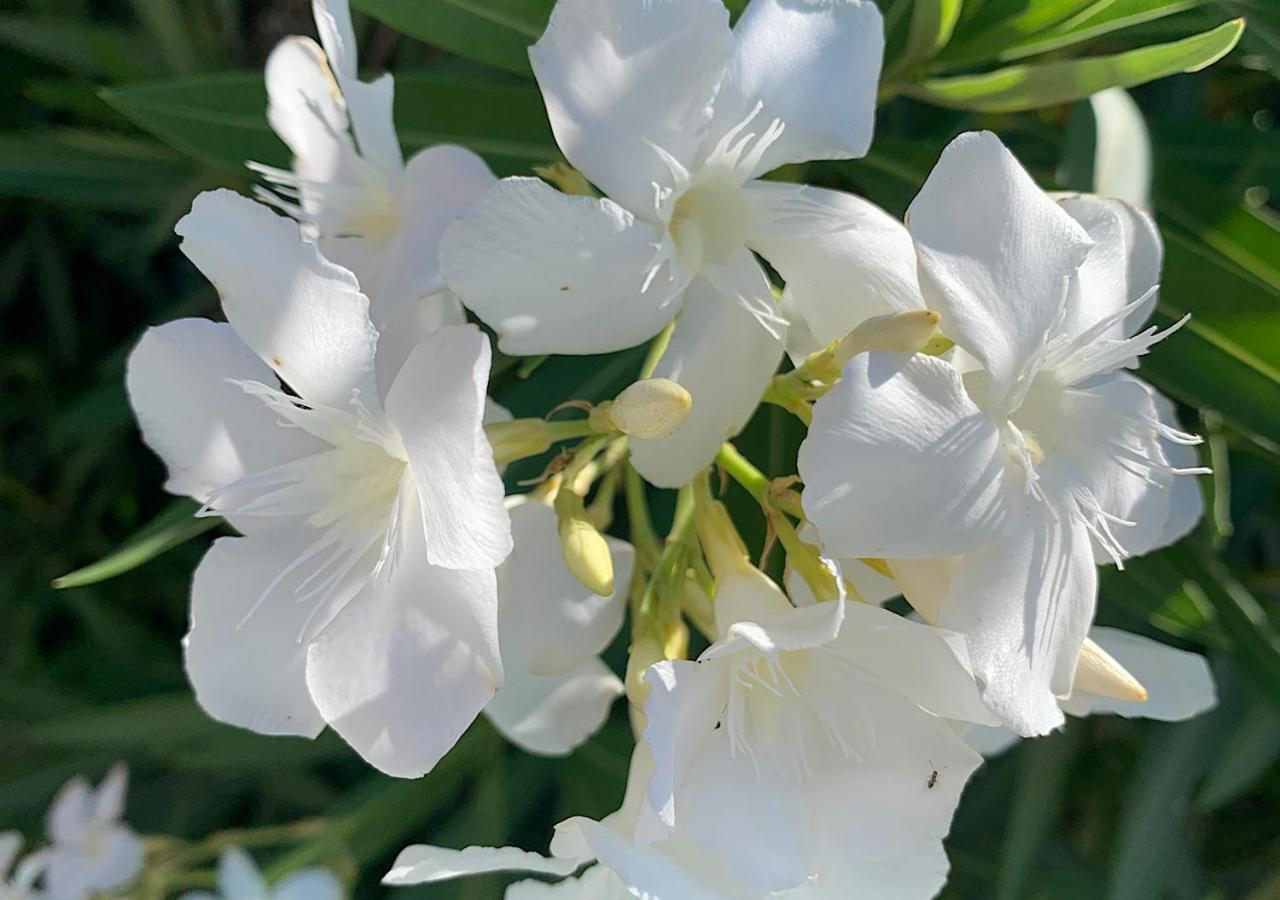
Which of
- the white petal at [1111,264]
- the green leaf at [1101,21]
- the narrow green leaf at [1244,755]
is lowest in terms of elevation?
the narrow green leaf at [1244,755]

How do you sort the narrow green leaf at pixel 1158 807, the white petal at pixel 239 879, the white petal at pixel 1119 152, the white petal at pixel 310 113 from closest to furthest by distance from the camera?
the white petal at pixel 310 113, the white petal at pixel 1119 152, the white petal at pixel 239 879, the narrow green leaf at pixel 1158 807

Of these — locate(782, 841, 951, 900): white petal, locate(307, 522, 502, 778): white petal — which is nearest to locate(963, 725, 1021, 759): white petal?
locate(782, 841, 951, 900): white petal

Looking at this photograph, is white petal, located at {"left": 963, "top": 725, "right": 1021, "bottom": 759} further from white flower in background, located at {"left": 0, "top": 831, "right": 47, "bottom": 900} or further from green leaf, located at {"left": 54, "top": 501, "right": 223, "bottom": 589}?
white flower in background, located at {"left": 0, "top": 831, "right": 47, "bottom": 900}

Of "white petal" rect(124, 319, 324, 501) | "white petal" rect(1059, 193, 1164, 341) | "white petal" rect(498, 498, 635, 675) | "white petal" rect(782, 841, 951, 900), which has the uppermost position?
"white petal" rect(1059, 193, 1164, 341)

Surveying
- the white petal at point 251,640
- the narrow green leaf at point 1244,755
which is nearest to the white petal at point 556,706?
the white petal at point 251,640

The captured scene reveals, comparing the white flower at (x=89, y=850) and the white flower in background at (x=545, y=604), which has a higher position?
the white flower in background at (x=545, y=604)

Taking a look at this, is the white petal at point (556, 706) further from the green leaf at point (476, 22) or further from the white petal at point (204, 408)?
the green leaf at point (476, 22)
